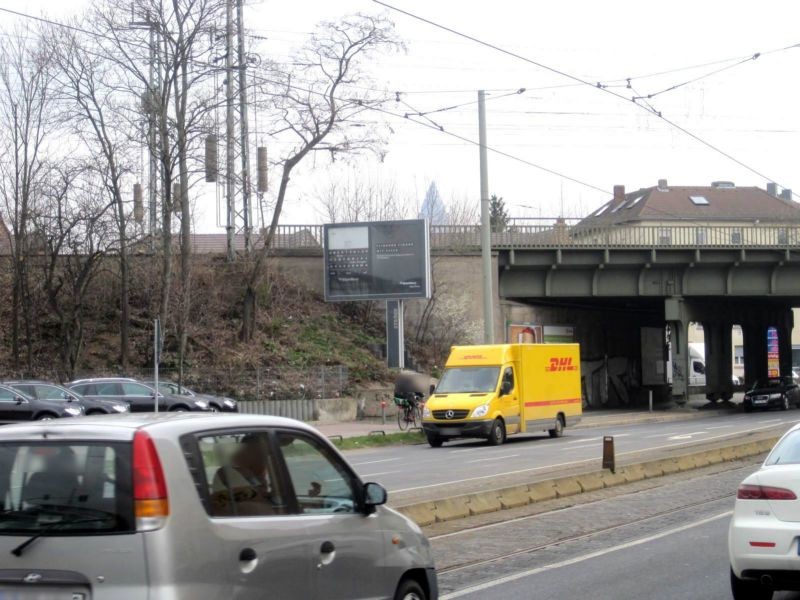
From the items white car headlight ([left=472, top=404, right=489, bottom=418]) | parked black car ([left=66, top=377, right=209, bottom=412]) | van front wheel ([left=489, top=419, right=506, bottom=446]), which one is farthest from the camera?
parked black car ([left=66, top=377, right=209, bottom=412])

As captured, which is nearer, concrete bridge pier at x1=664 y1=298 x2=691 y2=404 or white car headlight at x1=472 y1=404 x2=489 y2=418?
white car headlight at x1=472 y1=404 x2=489 y2=418

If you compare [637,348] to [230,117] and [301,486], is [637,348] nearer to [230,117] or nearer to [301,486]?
[230,117]

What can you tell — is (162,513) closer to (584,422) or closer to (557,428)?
(557,428)

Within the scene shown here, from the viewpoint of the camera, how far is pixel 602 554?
37.2ft

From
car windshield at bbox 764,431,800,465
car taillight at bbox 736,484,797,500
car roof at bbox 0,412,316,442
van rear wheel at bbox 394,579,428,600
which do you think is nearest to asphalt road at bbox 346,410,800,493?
car windshield at bbox 764,431,800,465

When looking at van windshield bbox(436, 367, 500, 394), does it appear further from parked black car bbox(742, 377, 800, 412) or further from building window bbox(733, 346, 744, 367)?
building window bbox(733, 346, 744, 367)

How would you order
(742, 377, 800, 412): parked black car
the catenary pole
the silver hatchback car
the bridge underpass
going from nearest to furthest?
1. the silver hatchback car
2. the catenary pole
3. the bridge underpass
4. (742, 377, 800, 412): parked black car

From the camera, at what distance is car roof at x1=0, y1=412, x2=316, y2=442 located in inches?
203

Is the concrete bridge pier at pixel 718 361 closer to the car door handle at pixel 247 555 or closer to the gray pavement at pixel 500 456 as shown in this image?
the gray pavement at pixel 500 456

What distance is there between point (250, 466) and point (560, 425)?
27437 millimetres

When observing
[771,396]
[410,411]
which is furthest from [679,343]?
[410,411]

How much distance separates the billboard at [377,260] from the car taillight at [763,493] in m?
35.0

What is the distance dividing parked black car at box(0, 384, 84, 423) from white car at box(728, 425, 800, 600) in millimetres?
26631

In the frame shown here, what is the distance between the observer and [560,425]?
1277 inches
